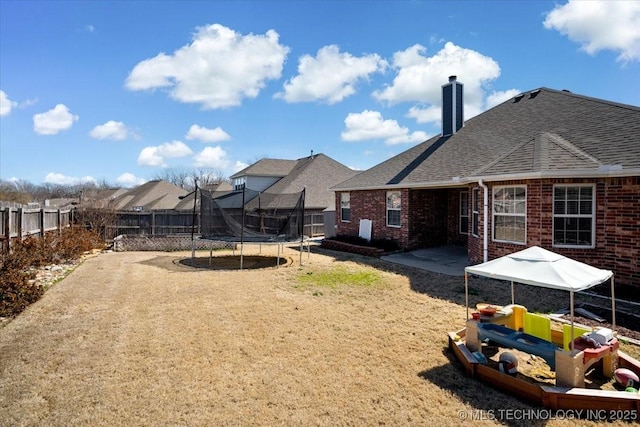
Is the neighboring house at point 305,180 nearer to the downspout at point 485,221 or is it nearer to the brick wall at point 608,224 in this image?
the downspout at point 485,221

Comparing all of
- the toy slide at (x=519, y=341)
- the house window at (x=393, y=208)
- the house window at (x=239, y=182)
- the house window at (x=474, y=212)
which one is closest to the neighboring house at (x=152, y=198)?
the house window at (x=239, y=182)

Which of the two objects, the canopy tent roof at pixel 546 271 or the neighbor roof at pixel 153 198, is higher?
the neighbor roof at pixel 153 198

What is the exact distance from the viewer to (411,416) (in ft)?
10.5

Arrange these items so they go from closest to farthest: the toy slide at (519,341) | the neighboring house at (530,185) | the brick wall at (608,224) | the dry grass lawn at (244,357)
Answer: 1. the dry grass lawn at (244,357)
2. the toy slide at (519,341)
3. the brick wall at (608,224)
4. the neighboring house at (530,185)

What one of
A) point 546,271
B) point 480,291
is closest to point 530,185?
point 480,291

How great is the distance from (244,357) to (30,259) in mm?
7865

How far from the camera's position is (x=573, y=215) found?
768cm

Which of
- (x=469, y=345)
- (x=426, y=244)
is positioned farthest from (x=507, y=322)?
(x=426, y=244)

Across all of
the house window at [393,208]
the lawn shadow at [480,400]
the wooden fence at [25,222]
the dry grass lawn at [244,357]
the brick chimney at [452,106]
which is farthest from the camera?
the brick chimney at [452,106]

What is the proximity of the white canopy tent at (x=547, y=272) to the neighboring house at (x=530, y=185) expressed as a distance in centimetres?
436

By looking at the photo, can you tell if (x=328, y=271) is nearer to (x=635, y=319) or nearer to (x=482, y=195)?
(x=482, y=195)

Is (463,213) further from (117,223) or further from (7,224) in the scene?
(117,223)

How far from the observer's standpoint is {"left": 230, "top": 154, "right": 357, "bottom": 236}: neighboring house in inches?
810

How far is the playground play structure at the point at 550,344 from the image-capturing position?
3258 mm
